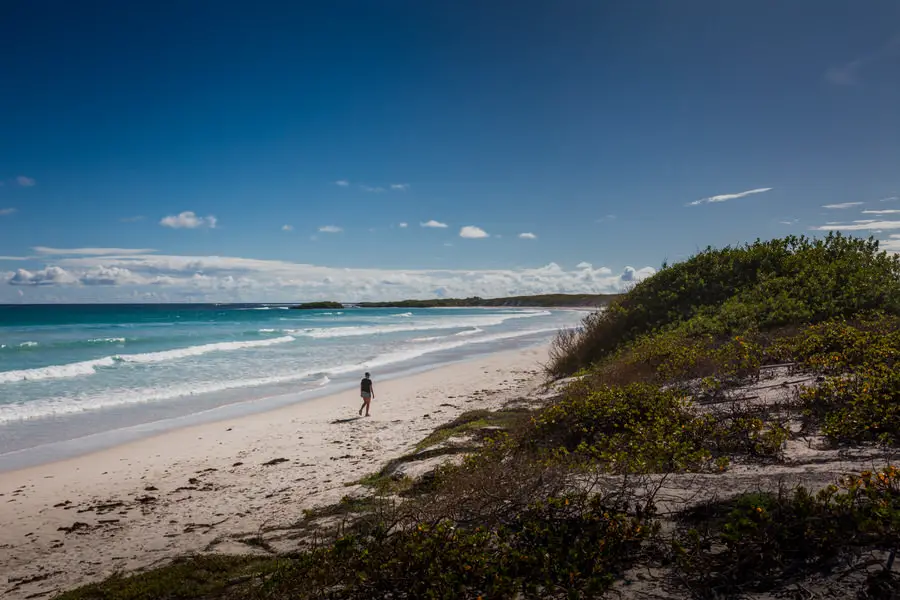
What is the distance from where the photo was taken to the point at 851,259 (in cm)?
1419

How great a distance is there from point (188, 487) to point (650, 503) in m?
8.22

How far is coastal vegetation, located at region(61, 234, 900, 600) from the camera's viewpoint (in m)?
3.49

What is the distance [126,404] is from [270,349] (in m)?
16.0

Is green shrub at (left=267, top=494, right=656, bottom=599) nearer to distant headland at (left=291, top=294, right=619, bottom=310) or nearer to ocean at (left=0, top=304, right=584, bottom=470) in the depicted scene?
ocean at (left=0, top=304, right=584, bottom=470)

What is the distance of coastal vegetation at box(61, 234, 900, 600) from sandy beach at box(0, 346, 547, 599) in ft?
3.53

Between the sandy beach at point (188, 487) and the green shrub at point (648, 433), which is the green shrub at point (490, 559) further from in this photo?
the sandy beach at point (188, 487)

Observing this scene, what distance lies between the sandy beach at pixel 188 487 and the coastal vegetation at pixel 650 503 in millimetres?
1077

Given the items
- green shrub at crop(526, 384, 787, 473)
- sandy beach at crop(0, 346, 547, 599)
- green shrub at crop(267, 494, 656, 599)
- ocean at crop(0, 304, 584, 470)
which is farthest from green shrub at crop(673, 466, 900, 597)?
ocean at crop(0, 304, 584, 470)

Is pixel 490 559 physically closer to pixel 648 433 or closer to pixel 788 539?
pixel 788 539

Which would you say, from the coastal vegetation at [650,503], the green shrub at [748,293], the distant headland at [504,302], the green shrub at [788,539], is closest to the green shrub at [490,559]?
the coastal vegetation at [650,503]

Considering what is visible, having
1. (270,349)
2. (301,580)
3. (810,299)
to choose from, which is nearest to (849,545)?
(301,580)

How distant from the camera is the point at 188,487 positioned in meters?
9.23

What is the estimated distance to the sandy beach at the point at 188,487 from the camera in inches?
252

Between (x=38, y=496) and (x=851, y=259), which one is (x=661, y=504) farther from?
(x=851, y=259)
